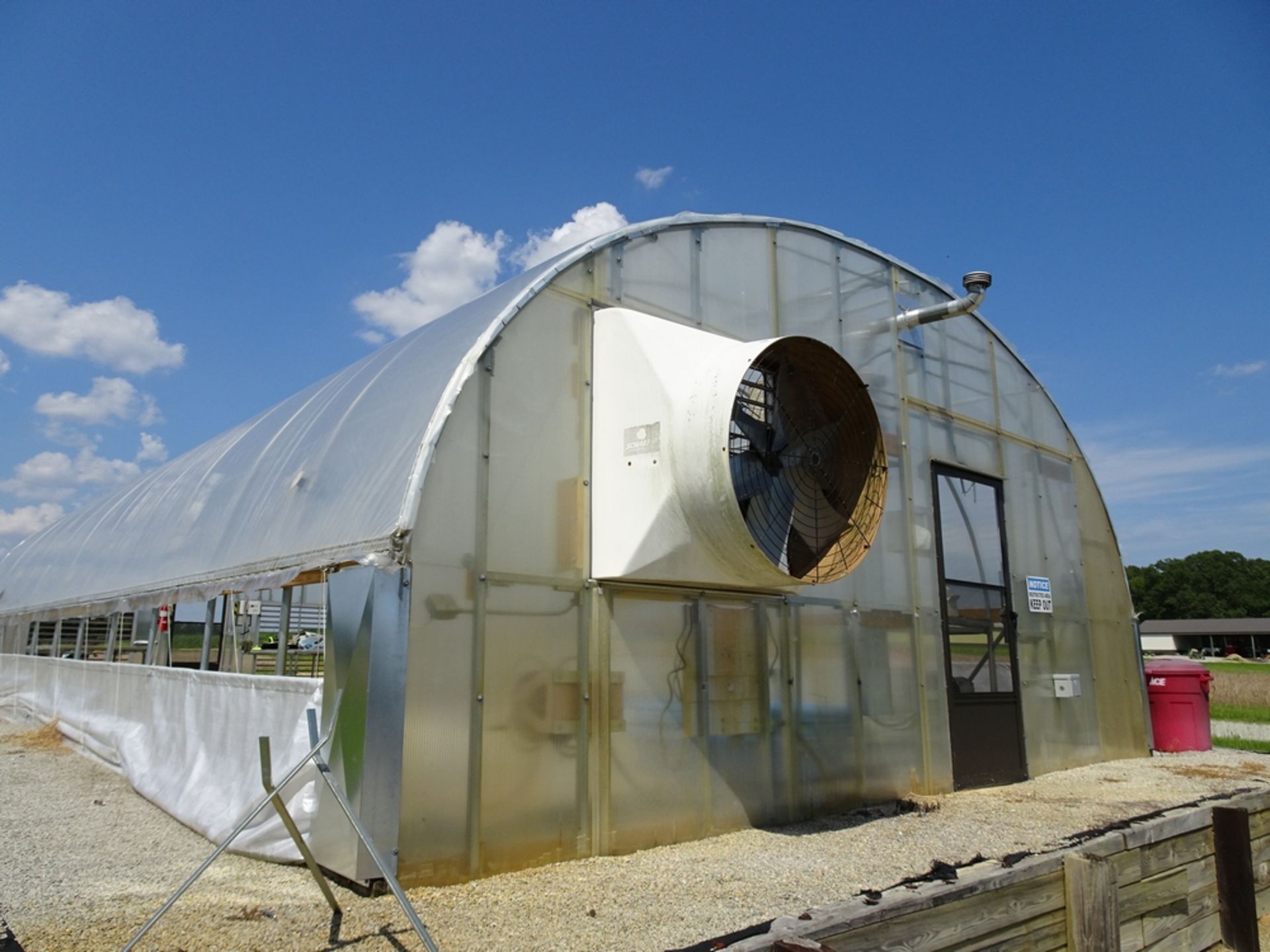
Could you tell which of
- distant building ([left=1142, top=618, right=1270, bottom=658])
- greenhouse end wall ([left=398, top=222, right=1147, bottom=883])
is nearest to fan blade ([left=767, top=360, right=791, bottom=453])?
greenhouse end wall ([left=398, top=222, right=1147, bottom=883])

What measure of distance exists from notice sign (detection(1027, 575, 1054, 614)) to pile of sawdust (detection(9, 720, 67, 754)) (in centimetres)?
1112

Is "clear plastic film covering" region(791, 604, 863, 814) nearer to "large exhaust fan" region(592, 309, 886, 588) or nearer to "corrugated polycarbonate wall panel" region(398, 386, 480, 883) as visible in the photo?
"large exhaust fan" region(592, 309, 886, 588)

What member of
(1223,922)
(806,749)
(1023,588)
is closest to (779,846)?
(806,749)

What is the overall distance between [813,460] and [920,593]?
318cm

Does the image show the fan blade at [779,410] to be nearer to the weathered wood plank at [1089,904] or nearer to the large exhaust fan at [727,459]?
the large exhaust fan at [727,459]

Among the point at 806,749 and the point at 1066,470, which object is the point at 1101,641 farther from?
the point at 806,749

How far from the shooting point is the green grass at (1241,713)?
17.4 m

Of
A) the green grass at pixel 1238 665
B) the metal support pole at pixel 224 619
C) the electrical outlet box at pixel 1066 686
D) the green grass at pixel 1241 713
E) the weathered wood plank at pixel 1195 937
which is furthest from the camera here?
the green grass at pixel 1238 665

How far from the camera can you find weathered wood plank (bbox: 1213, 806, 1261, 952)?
4.92 m

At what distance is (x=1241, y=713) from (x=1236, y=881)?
55.6 ft

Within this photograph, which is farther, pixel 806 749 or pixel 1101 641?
pixel 1101 641

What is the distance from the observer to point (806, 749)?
7164 mm

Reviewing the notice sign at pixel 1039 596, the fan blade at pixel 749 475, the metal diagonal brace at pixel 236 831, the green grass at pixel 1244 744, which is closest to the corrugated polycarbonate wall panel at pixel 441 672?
the metal diagonal brace at pixel 236 831

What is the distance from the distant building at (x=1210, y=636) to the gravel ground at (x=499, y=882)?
66767mm
